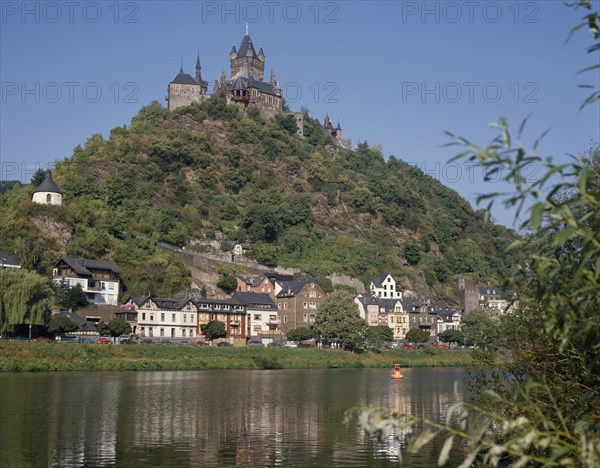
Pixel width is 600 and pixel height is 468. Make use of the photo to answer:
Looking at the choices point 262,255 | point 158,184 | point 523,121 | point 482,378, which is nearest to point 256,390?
point 482,378

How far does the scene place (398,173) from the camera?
Result: 18475cm

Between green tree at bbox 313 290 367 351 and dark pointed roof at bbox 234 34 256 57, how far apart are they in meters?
89.5

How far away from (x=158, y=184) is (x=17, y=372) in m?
70.8

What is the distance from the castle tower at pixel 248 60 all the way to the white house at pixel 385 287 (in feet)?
212

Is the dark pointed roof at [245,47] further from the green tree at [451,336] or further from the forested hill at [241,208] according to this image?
the green tree at [451,336]

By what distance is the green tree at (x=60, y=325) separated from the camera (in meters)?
76.1

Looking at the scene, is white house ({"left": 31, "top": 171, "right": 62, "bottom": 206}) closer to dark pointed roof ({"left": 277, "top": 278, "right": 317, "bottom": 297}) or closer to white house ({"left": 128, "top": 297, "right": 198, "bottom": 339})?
white house ({"left": 128, "top": 297, "right": 198, "bottom": 339})

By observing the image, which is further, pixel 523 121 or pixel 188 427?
pixel 188 427

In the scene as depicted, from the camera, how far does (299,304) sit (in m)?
108

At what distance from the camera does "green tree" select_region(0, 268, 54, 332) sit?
69.6 metres

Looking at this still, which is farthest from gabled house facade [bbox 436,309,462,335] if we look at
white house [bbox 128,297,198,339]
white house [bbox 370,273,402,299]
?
white house [bbox 128,297,198,339]

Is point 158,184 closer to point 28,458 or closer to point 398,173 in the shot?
point 398,173

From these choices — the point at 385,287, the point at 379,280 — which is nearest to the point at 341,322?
the point at 385,287

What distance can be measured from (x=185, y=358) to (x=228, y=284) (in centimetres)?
3186
